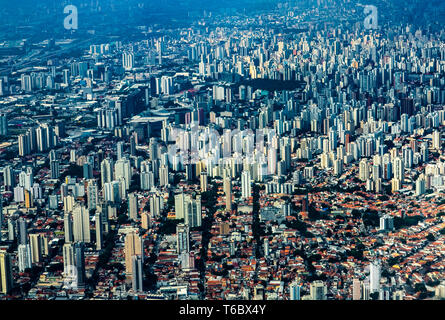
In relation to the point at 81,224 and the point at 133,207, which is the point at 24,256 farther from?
the point at 133,207

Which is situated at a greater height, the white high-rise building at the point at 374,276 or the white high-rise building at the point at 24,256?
the white high-rise building at the point at 24,256

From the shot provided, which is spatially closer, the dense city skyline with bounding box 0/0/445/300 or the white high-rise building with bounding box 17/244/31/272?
the dense city skyline with bounding box 0/0/445/300

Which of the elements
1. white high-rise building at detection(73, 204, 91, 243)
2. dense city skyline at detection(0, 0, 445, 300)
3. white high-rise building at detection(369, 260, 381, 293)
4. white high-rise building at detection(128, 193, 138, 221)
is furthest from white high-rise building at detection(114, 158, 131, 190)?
white high-rise building at detection(369, 260, 381, 293)

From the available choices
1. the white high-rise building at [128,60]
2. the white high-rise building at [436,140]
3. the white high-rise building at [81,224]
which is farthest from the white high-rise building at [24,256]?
the white high-rise building at [128,60]

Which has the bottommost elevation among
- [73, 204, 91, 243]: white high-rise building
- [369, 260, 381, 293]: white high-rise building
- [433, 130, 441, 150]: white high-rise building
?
[369, 260, 381, 293]: white high-rise building

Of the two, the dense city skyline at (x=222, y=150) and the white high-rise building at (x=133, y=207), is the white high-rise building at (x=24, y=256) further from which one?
the white high-rise building at (x=133, y=207)

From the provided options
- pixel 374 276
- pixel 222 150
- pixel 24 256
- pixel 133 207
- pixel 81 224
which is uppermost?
pixel 222 150

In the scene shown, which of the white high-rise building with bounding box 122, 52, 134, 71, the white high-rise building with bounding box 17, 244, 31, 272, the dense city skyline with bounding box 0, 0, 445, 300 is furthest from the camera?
the white high-rise building with bounding box 122, 52, 134, 71

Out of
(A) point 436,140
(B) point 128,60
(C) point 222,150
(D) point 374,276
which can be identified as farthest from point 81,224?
(B) point 128,60

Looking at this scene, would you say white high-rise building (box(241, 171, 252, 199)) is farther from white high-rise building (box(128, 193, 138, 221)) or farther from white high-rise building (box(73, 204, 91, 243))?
white high-rise building (box(73, 204, 91, 243))

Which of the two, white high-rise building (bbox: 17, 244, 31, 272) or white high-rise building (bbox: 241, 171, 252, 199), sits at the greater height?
white high-rise building (bbox: 241, 171, 252, 199)
